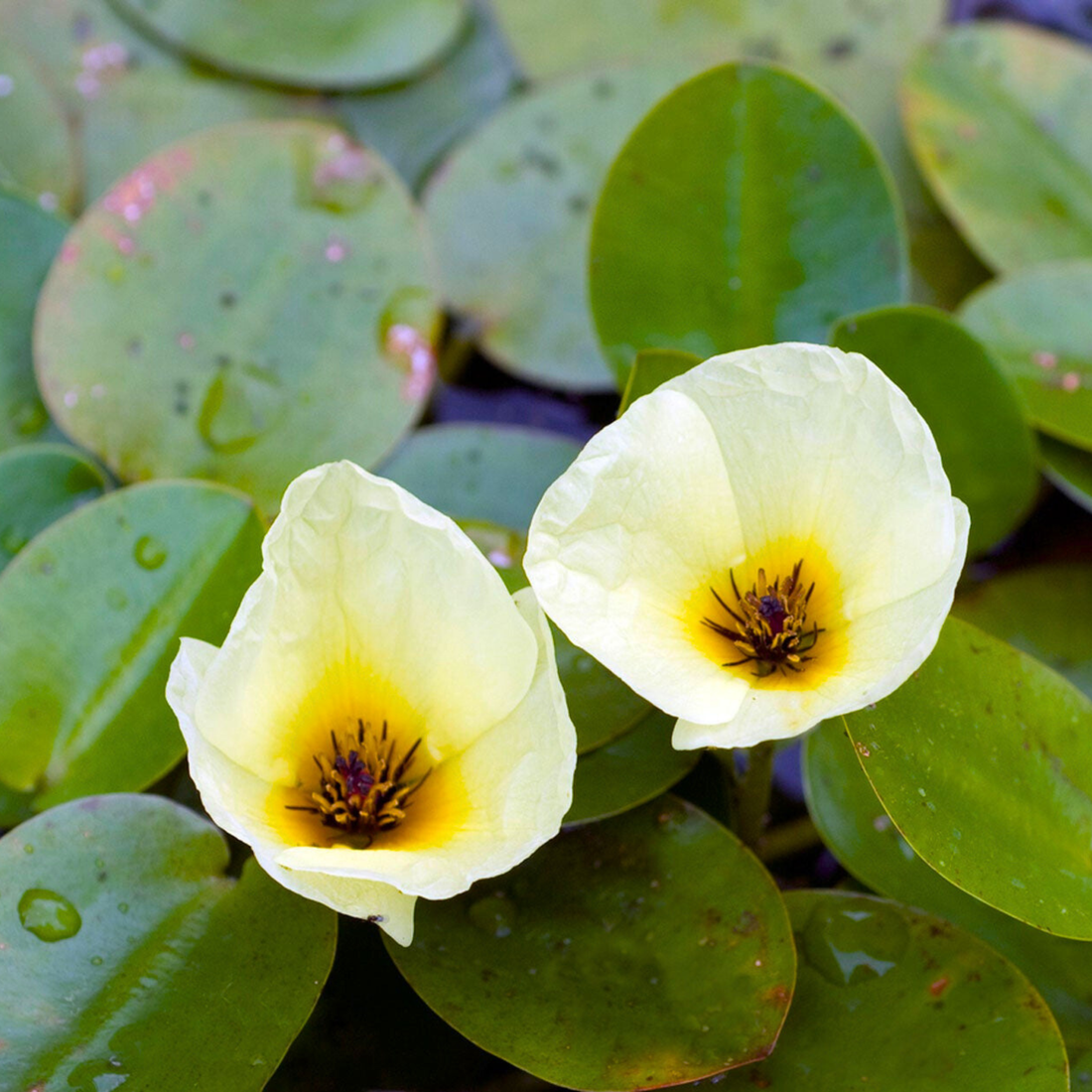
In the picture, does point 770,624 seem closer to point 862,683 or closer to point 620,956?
point 862,683

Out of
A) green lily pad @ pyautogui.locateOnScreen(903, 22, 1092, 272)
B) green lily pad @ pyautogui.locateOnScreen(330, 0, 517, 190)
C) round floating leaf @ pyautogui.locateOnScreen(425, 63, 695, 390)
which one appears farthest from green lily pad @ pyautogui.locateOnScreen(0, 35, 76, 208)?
green lily pad @ pyautogui.locateOnScreen(903, 22, 1092, 272)

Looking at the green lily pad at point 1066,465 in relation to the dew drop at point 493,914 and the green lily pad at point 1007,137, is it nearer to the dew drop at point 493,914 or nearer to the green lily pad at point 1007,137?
the green lily pad at point 1007,137

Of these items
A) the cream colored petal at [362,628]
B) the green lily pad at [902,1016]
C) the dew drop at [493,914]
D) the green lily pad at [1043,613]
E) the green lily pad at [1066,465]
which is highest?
the cream colored petal at [362,628]

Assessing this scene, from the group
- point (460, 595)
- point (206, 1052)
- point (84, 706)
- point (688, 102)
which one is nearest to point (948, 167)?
point (688, 102)

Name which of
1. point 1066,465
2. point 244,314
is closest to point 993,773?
point 1066,465

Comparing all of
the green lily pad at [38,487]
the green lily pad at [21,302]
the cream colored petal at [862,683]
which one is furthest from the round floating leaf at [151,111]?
the cream colored petal at [862,683]

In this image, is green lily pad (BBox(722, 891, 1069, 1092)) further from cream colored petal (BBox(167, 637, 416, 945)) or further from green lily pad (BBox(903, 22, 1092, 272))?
green lily pad (BBox(903, 22, 1092, 272))

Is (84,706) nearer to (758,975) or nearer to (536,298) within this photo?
(758,975)
